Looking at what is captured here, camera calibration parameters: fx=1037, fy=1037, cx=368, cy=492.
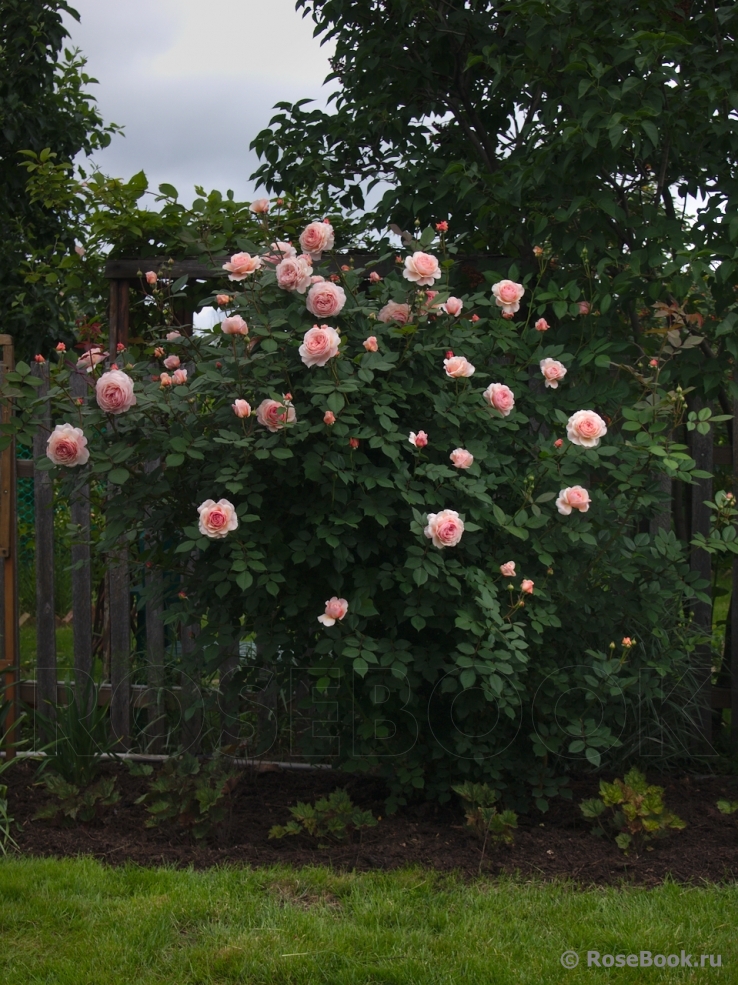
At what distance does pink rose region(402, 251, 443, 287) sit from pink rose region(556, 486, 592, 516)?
85cm

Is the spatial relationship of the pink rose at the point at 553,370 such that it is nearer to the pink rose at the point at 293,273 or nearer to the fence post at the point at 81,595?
the pink rose at the point at 293,273

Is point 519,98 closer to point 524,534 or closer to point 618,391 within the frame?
point 618,391

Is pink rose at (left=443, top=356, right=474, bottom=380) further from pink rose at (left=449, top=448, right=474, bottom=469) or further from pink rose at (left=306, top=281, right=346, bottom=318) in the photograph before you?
pink rose at (left=306, top=281, right=346, bottom=318)

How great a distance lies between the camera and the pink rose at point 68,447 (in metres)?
3.44

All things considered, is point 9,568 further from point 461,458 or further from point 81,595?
point 461,458

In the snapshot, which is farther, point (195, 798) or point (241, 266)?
point (195, 798)

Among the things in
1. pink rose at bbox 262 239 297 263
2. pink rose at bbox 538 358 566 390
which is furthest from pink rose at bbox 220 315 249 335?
pink rose at bbox 538 358 566 390

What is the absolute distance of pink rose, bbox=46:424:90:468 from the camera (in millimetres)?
3441

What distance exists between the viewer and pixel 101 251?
5164 millimetres

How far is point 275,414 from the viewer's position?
3320 mm

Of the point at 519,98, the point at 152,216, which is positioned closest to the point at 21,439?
the point at 152,216

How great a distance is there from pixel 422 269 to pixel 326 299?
14.3 inches

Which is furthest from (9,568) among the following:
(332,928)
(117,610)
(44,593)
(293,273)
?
(332,928)

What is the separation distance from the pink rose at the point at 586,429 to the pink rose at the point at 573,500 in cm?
17
